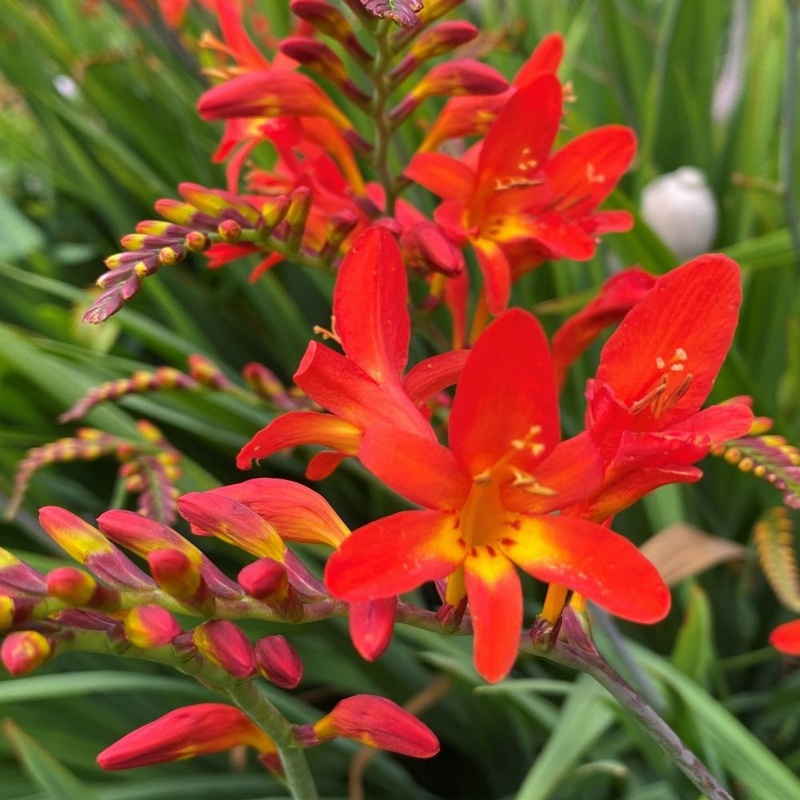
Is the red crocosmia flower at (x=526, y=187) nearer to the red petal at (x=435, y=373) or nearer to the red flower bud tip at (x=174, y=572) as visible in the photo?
the red petal at (x=435, y=373)

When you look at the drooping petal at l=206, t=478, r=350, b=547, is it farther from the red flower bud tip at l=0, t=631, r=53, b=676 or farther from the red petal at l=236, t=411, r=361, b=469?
the red flower bud tip at l=0, t=631, r=53, b=676

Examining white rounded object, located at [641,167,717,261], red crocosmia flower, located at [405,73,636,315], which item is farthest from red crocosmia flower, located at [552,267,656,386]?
white rounded object, located at [641,167,717,261]

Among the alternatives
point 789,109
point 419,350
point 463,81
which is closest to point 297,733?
point 463,81

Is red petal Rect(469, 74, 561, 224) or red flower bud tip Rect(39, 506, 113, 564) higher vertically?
red petal Rect(469, 74, 561, 224)

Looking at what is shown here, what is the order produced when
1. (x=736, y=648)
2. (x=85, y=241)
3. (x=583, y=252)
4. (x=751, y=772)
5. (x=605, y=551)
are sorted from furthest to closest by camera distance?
(x=85, y=241), (x=736, y=648), (x=751, y=772), (x=583, y=252), (x=605, y=551)

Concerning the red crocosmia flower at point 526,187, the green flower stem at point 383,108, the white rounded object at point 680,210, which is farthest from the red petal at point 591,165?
the white rounded object at point 680,210

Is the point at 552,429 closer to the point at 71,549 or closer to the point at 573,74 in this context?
the point at 71,549

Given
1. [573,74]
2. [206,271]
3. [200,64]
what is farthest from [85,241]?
[573,74]
